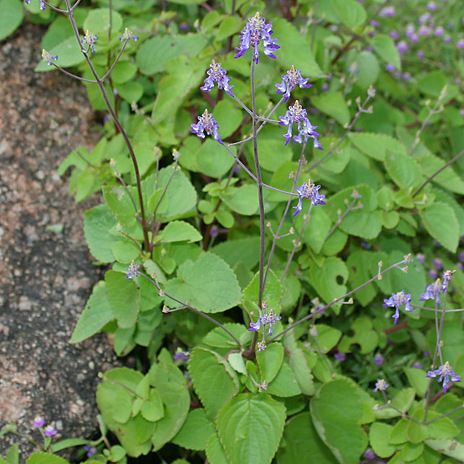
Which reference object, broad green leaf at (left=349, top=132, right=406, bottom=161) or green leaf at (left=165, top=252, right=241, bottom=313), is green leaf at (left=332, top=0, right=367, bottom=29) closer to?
broad green leaf at (left=349, top=132, right=406, bottom=161)

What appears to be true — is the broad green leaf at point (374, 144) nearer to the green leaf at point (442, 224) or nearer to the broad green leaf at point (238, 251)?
the green leaf at point (442, 224)

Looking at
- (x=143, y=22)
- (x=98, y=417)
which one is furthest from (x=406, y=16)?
(x=98, y=417)

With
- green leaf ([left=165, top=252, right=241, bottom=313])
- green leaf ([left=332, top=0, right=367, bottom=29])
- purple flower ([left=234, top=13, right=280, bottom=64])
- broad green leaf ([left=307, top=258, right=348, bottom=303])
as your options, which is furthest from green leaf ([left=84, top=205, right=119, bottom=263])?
green leaf ([left=332, top=0, right=367, bottom=29])

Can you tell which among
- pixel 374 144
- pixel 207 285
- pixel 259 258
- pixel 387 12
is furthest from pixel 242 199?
pixel 387 12

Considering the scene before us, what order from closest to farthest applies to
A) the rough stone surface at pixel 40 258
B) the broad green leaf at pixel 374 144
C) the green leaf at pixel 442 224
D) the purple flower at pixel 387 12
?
the rough stone surface at pixel 40 258, the green leaf at pixel 442 224, the broad green leaf at pixel 374 144, the purple flower at pixel 387 12

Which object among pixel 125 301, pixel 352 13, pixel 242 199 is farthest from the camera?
pixel 352 13

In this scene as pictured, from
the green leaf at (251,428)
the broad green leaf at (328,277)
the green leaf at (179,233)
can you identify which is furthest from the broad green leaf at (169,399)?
the broad green leaf at (328,277)

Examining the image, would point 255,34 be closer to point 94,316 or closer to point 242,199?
point 242,199
